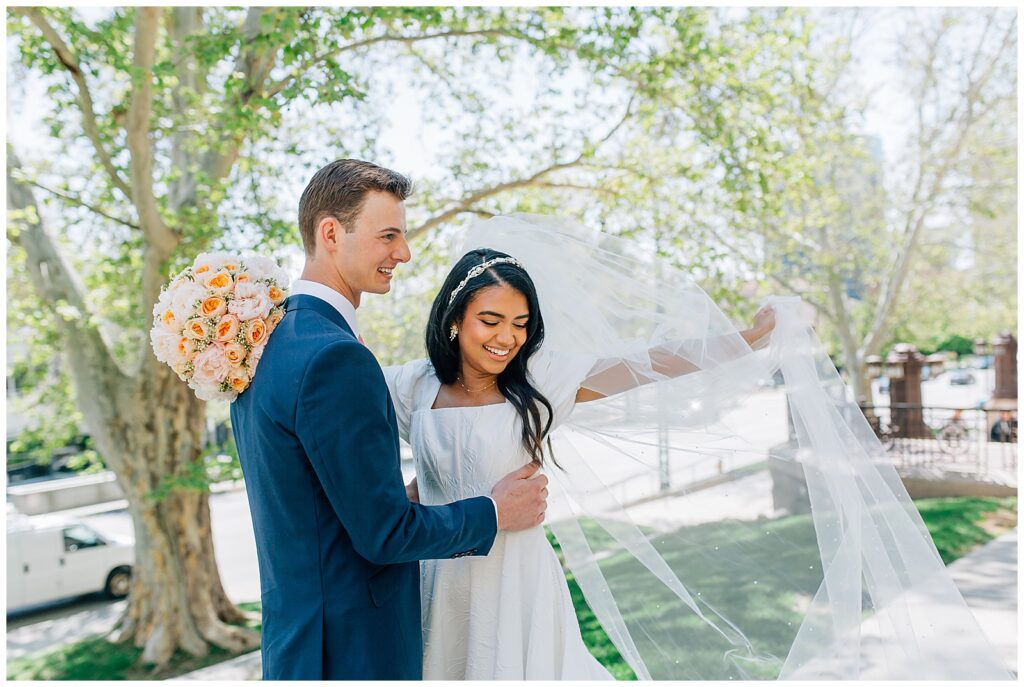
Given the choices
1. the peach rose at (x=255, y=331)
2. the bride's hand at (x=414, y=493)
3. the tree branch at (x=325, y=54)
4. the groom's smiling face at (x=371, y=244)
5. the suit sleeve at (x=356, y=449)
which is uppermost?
the tree branch at (x=325, y=54)

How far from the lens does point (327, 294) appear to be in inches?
81.0

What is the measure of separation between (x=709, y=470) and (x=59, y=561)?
1193 cm

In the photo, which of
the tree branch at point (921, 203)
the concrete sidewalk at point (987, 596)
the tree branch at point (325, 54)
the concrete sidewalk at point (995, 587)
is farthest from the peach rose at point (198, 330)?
the tree branch at point (921, 203)

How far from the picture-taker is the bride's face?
2.42 meters

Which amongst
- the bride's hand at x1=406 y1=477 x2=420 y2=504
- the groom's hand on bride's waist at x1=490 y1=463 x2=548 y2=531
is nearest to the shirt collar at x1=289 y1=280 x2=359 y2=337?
the groom's hand on bride's waist at x1=490 y1=463 x2=548 y2=531

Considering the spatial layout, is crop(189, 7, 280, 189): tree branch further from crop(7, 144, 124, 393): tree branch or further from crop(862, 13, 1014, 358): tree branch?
crop(862, 13, 1014, 358): tree branch

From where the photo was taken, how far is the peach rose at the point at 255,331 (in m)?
1.99

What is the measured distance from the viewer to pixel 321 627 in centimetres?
192

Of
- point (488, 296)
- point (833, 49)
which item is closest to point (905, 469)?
point (833, 49)

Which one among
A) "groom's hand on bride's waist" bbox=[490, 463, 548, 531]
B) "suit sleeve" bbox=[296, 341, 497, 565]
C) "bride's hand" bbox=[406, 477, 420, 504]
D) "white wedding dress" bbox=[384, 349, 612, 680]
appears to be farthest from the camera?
"bride's hand" bbox=[406, 477, 420, 504]

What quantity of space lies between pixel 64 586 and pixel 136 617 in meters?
4.65

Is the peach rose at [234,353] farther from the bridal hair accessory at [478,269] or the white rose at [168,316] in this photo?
the bridal hair accessory at [478,269]

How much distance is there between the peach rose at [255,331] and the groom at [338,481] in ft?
0.10

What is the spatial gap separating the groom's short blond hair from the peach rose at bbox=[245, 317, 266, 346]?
0.81 feet
